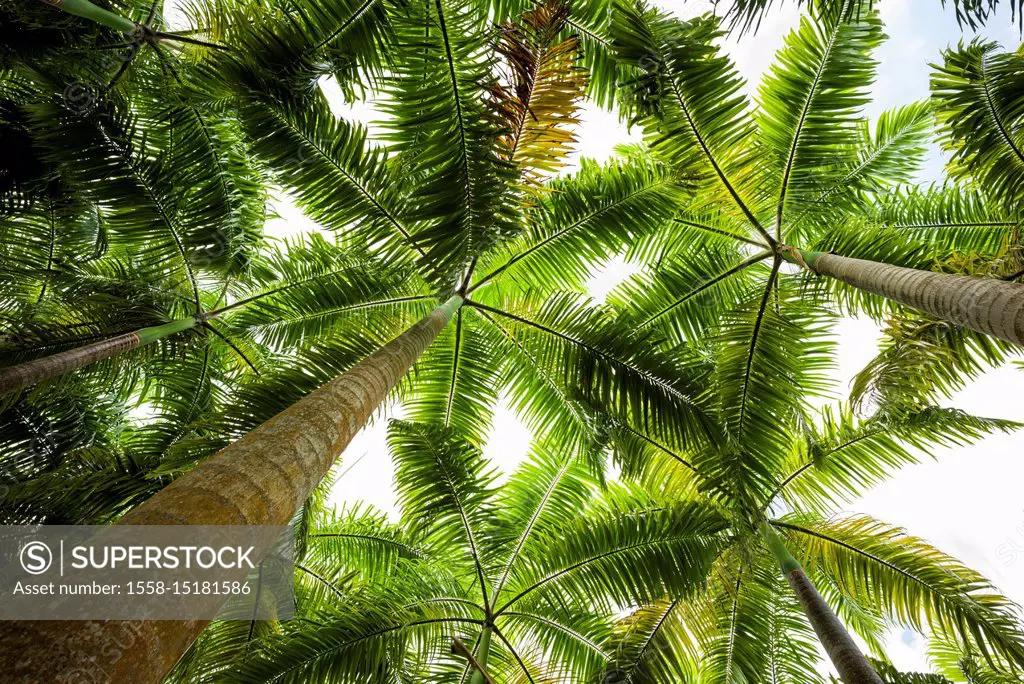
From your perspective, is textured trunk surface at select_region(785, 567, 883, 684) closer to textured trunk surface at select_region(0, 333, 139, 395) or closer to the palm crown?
the palm crown

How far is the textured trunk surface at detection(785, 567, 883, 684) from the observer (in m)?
3.48

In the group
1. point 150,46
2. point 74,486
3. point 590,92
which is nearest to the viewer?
point 74,486

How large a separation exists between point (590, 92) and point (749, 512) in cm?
475

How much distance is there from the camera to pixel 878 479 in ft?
18.0

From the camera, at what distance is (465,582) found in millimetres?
5805

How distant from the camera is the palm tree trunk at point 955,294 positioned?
2.64 m

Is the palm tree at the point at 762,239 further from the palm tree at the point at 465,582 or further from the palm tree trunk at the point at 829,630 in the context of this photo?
the palm tree at the point at 465,582

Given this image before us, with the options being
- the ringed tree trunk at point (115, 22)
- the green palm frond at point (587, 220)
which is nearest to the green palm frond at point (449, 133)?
the green palm frond at point (587, 220)

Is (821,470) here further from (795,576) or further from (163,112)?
(163,112)

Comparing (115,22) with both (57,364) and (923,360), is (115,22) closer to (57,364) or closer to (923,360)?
(57,364)

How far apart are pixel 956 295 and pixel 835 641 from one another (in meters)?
2.50

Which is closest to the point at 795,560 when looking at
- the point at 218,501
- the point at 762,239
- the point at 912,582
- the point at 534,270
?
the point at 912,582

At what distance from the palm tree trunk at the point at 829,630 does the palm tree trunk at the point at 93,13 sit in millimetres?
6916

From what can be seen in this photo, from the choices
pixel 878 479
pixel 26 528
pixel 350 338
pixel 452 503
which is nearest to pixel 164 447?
pixel 26 528
